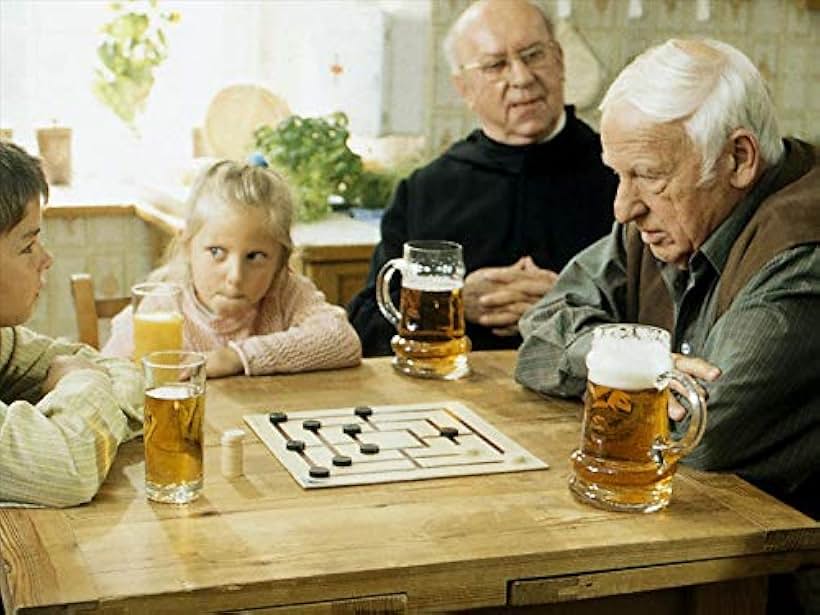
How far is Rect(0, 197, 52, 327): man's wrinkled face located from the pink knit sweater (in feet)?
1.37

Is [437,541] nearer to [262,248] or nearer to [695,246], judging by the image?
[695,246]

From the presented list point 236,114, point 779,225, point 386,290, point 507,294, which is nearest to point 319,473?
point 386,290

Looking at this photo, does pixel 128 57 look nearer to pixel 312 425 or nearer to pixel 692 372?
pixel 312 425

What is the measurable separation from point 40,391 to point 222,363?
12.0 inches

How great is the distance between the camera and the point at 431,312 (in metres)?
2.24

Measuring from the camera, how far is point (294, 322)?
2.49 m

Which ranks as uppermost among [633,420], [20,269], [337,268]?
[20,269]

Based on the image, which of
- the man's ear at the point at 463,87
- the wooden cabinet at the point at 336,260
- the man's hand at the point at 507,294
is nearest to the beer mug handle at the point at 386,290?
the man's hand at the point at 507,294

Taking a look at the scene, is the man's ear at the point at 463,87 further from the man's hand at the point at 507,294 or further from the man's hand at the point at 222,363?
the man's hand at the point at 222,363

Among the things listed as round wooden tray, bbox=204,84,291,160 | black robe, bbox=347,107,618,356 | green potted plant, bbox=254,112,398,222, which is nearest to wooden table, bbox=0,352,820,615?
black robe, bbox=347,107,618,356

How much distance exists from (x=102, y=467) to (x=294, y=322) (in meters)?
0.82

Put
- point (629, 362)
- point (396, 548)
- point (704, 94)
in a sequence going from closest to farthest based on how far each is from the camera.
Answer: point (396, 548) < point (629, 362) < point (704, 94)

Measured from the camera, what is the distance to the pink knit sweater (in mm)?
2260

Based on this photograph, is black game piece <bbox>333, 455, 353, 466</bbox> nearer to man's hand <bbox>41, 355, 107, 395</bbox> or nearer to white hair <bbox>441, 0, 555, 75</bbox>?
man's hand <bbox>41, 355, 107, 395</bbox>
